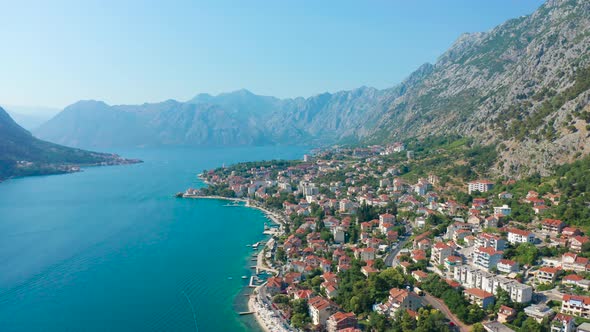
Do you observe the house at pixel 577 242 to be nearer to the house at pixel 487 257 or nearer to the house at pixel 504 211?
the house at pixel 487 257

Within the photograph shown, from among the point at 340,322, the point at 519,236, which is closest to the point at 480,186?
the point at 519,236

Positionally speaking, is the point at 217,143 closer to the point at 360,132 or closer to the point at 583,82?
the point at 360,132

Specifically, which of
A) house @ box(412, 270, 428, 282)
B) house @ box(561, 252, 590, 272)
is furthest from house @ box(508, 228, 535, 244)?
house @ box(412, 270, 428, 282)

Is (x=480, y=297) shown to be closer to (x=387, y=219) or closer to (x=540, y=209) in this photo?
(x=540, y=209)

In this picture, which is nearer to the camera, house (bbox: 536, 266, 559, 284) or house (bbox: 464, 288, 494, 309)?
house (bbox: 464, 288, 494, 309)

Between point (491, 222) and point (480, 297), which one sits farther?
point (491, 222)

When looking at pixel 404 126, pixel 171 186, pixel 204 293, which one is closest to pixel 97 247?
pixel 204 293

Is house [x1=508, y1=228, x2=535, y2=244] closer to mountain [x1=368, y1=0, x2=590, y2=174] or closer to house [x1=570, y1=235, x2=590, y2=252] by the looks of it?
house [x1=570, y1=235, x2=590, y2=252]
